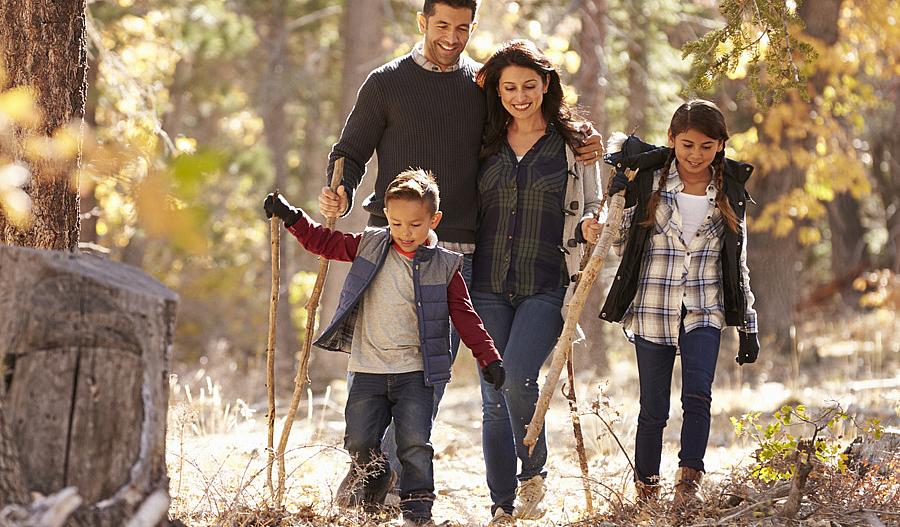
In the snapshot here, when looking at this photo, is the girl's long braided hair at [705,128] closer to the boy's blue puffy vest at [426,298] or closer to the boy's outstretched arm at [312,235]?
the boy's blue puffy vest at [426,298]

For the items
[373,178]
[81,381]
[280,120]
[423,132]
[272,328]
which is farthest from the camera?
[280,120]

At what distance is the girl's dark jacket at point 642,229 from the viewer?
4.55 metres

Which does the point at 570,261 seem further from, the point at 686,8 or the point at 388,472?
the point at 686,8

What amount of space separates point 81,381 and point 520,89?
2459 millimetres

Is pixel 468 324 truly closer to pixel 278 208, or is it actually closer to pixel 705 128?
pixel 278 208

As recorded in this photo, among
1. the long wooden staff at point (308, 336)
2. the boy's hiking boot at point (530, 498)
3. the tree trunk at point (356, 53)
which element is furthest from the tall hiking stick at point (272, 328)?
the tree trunk at point (356, 53)

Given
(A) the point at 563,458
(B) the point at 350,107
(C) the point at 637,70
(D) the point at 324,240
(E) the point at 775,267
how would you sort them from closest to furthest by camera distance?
(D) the point at 324,240
(A) the point at 563,458
(B) the point at 350,107
(C) the point at 637,70
(E) the point at 775,267

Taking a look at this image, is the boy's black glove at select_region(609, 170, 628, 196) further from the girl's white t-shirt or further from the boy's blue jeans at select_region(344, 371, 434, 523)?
the boy's blue jeans at select_region(344, 371, 434, 523)

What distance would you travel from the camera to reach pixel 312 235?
14.5 feet

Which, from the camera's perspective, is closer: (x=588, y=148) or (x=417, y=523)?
(x=417, y=523)

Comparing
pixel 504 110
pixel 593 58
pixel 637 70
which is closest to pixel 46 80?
pixel 504 110

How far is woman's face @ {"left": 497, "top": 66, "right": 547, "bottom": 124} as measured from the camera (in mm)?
4621

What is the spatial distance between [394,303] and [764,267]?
29.8ft

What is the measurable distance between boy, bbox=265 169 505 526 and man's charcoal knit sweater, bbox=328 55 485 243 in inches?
13.4
